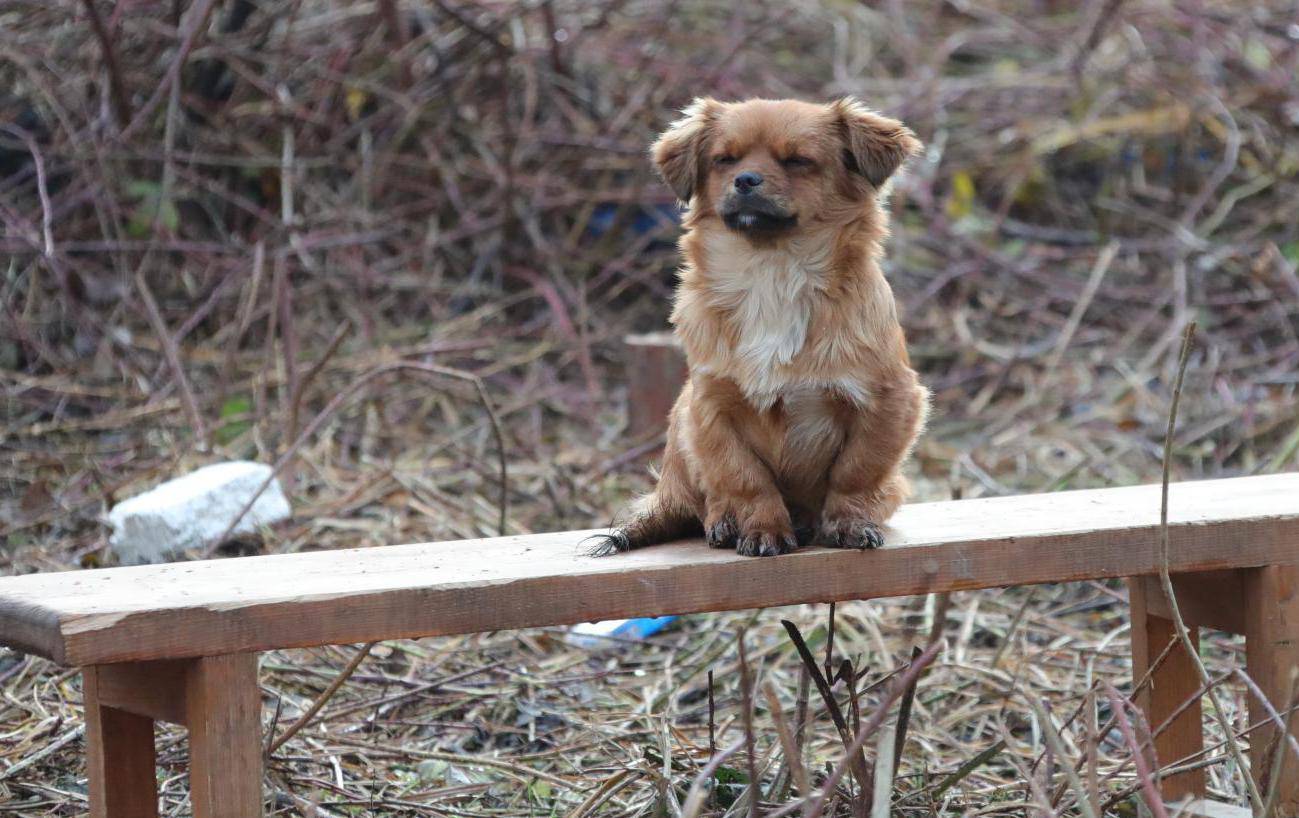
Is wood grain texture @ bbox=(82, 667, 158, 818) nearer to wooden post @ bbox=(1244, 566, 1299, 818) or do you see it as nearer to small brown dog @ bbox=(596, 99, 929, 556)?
small brown dog @ bbox=(596, 99, 929, 556)

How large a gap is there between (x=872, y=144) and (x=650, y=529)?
3.64ft

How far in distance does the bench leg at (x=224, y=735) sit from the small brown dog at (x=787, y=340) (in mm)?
941

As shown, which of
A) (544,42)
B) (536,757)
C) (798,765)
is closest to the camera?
(798,765)

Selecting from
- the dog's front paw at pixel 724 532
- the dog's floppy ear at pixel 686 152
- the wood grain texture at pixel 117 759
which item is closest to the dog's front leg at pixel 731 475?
the dog's front paw at pixel 724 532

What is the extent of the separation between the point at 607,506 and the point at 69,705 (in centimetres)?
237

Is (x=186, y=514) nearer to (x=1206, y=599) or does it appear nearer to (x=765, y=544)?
(x=765, y=544)

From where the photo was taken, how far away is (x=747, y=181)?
3.38 metres

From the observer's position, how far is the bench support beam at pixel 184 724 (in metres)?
2.72

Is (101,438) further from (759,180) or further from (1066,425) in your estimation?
(1066,425)

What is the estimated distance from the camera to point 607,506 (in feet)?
19.5

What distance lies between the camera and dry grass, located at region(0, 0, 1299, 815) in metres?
4.94

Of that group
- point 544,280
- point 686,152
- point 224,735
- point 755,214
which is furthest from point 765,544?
point 544,280

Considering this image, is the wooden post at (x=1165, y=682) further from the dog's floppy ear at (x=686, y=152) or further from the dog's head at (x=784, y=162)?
the dog's floppy ear at (x=686, y=152)

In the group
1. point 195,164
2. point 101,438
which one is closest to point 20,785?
point 101,438
